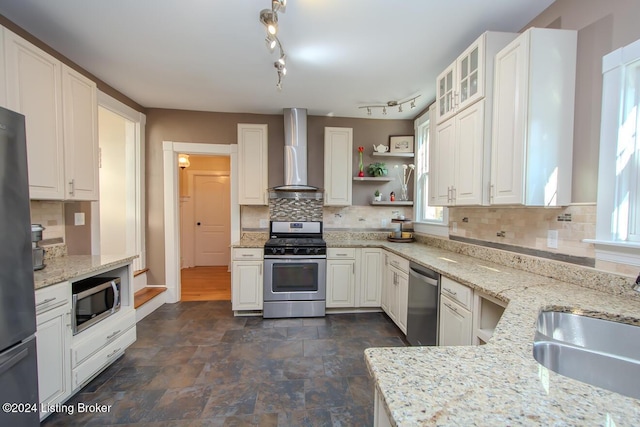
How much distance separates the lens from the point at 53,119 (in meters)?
1.81

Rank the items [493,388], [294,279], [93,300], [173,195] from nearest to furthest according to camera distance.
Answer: [493,388]
[93,300]
[294,279]
[173,195]

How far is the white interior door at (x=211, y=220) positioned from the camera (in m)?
5.46

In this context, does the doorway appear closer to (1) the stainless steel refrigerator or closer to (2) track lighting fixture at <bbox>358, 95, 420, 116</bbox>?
(2) track lighting fixture at <bbox>358, 95, 420, 116</bbox>

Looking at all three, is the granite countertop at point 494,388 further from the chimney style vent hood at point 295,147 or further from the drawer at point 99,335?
the chimney style vent hood at point 295,147

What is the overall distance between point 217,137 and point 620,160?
370 cm

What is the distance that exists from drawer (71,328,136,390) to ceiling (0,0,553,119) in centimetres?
240

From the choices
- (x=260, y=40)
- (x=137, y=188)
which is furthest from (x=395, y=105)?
(x=137, y=188)

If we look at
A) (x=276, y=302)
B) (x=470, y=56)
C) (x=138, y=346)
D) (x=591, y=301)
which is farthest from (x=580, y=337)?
(x=138, y=346)

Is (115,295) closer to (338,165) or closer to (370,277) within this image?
(370,277)

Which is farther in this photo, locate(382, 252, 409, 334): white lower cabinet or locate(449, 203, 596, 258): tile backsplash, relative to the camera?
locate(382, 252, 409, 334): white lower cabinet

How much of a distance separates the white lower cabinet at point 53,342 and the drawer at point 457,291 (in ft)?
8.31

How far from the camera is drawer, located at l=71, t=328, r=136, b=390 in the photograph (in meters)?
1.67

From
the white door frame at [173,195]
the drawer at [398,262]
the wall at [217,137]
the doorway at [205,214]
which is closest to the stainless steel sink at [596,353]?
the drawer at [398,262]

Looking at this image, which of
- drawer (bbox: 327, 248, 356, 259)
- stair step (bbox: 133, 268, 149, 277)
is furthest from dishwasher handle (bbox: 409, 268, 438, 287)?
stair step (bbox: 133, 268, 149, 277)
